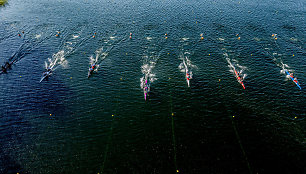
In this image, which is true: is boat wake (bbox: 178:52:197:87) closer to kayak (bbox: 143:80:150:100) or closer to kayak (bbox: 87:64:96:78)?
kayak (bbox: 143:80:150:100)

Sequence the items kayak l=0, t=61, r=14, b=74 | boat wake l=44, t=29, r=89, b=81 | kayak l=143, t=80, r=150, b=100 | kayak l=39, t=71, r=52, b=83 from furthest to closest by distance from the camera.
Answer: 1. boat wake l=44, t=29, r=89, b=81
2. kayak l=0, t=61, r=14, b=74
3. kayak l=39, t=71, r=52, b=83
4. kayak l=143, t=80, r=150, b=100

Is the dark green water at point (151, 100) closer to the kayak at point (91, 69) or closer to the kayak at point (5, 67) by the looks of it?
the kayak at point (91, 69)

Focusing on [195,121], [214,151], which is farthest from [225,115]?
[214,151]

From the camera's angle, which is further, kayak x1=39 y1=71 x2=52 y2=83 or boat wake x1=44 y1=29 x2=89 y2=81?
boat wake x1=44 y1=29 x2=89 y2=81

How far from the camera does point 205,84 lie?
46.9 meters

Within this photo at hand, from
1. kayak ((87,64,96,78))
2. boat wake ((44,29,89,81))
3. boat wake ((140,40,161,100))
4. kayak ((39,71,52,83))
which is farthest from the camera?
boat wake ((44,29,89,81))

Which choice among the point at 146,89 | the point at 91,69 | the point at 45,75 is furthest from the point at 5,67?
the point at 146,89

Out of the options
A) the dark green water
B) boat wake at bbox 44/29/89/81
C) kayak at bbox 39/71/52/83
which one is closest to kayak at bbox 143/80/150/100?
the dark green water

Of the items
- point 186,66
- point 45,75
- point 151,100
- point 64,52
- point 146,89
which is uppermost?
point 64,52

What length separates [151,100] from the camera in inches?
1661

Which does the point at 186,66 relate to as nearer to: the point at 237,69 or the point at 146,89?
the point at 237,69

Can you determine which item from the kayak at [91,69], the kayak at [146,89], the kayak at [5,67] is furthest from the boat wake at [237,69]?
the kayak at [5,67]

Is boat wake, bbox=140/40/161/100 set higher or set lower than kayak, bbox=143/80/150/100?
higher

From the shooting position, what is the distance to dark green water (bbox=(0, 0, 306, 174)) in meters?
31.5
